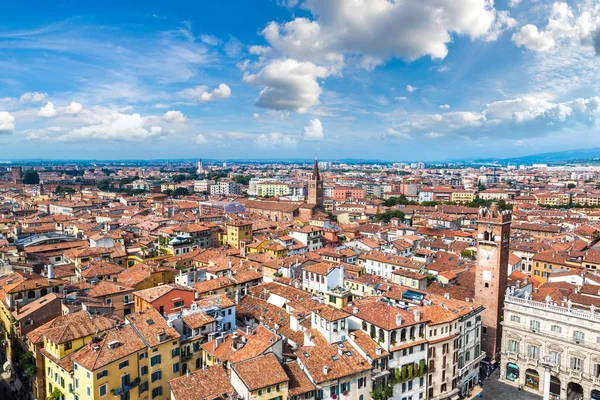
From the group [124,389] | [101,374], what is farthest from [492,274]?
[101,374]

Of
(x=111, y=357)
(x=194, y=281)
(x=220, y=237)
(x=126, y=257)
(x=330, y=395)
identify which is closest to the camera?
(x=111, y=357)

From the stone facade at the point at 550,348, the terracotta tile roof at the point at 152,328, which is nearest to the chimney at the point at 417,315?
the stone facade at the point at 550,348

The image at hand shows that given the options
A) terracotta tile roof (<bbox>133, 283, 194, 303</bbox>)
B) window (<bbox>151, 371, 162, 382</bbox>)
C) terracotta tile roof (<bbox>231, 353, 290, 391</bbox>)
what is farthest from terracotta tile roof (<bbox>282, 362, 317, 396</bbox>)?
terracotta tile roof (<bbox>133, 283, 194, 303</bbox>)

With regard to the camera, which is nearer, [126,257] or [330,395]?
[330,395]

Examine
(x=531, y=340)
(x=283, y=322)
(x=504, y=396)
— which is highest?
(x=283, y=322)

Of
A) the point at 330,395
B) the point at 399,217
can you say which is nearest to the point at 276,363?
the point at 330,395

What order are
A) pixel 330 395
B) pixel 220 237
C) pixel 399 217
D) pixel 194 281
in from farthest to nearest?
pixel 399 217 → pixel 220 237 → pixel 194 281 → pixel 330 395

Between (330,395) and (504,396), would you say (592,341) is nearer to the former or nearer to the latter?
(504,396)

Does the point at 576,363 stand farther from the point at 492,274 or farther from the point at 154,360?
the point at 154,360

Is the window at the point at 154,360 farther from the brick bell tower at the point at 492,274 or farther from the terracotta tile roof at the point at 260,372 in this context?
the brick bell tower at the point at 492,274
